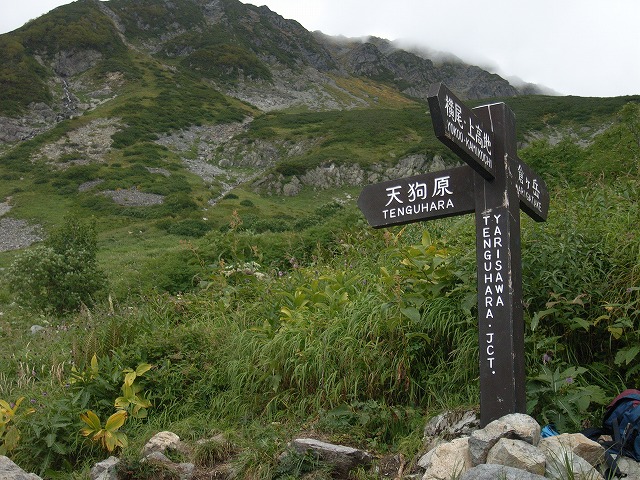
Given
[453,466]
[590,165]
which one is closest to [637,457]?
[453,466]

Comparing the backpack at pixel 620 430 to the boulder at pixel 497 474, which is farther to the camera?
the backpack at pixel 620 430

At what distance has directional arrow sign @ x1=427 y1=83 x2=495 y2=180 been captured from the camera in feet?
12.0

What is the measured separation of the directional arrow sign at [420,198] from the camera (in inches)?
171

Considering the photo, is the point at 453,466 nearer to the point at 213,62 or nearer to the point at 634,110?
the point at 634,110

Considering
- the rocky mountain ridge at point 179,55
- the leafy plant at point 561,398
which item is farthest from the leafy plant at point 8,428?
the rocky mountain ridge at point 179,55

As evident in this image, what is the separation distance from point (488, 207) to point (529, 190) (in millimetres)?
596

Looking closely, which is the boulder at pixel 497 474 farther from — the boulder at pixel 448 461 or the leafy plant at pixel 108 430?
the leafy plant at pixel 108 430

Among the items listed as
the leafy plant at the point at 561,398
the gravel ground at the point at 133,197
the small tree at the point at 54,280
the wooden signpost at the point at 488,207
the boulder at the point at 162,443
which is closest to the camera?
the wooden signpost at the point at 488,207

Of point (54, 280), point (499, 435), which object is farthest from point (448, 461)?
point (54, 280)

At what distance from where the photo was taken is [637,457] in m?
3.57

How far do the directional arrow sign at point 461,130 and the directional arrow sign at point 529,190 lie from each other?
0.24 meters

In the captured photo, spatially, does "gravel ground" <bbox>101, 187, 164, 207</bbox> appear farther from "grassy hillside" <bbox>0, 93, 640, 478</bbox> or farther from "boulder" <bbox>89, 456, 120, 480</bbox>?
"boulder" <bbox>89, 456, 120, 480</bbox>

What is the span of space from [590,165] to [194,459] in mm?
11485

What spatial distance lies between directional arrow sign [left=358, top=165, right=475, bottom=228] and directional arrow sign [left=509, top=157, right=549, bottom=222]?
1.09 ft
